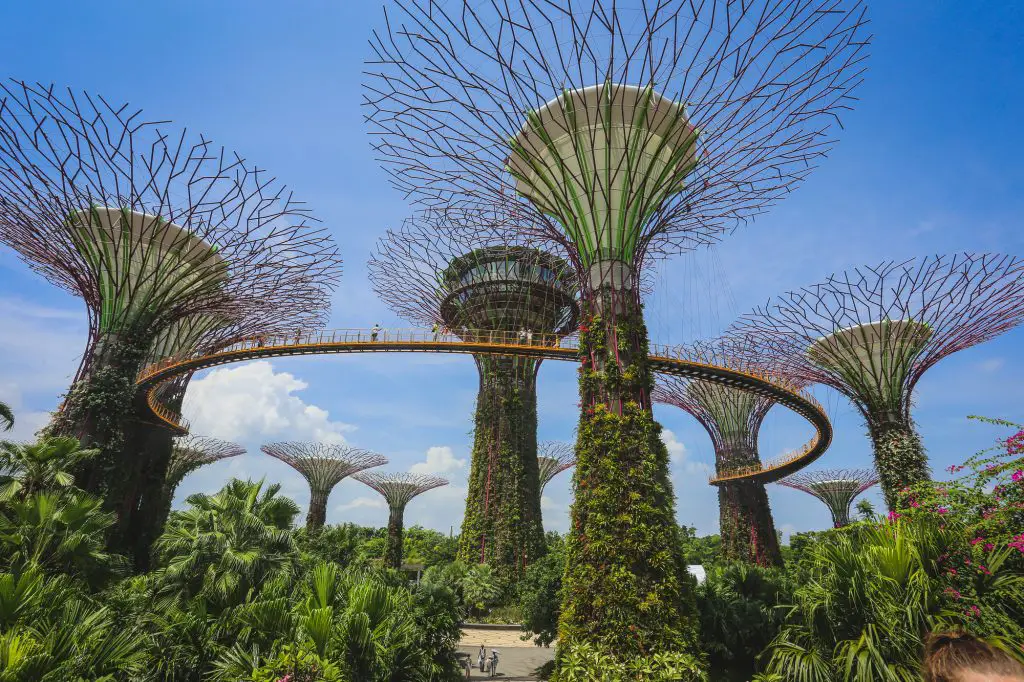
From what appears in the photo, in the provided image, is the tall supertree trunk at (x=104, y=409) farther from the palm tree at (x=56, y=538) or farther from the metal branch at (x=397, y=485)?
the metal branch at (x=397, y=485)

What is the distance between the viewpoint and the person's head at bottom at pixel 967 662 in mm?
1938

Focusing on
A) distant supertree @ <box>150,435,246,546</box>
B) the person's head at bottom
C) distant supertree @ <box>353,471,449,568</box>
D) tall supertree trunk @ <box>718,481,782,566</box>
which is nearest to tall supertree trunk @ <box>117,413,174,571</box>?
distant supertree @ <box>150,435,246,546</box>

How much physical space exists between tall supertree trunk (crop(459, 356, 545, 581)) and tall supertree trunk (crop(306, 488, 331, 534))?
18524 millimetres

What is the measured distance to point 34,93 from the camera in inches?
550

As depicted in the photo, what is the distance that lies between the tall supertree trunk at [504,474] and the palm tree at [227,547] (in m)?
15.0

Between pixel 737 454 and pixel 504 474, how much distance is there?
15.3 meters

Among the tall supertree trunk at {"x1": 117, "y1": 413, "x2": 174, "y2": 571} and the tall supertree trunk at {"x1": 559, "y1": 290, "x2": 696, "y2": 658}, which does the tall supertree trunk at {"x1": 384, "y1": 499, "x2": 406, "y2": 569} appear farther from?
the tall supertree trunk at {"x1": 559, "y1": 290, "x2": 696, "y2": 658}

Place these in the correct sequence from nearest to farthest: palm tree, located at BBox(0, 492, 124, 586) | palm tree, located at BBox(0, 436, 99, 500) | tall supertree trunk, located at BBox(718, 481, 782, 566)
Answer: palm tree, located at BBox(0, 492, 124, 586)
palm tree, located at BBox(0, 436, 99, 500)
tall supertree trunk, located at BBox(718, 481, 782, 566)

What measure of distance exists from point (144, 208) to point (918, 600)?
2234 cm

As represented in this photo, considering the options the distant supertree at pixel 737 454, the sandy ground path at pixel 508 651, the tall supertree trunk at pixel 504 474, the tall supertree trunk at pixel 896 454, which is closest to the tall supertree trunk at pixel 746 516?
the distant supertree at pixel 737 454

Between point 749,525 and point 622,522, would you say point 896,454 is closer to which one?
point 749,525

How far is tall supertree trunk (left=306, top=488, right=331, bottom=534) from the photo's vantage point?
40625 millimetres

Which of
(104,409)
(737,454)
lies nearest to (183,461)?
(104,409)

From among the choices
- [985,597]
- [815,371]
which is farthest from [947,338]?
[985,597]
